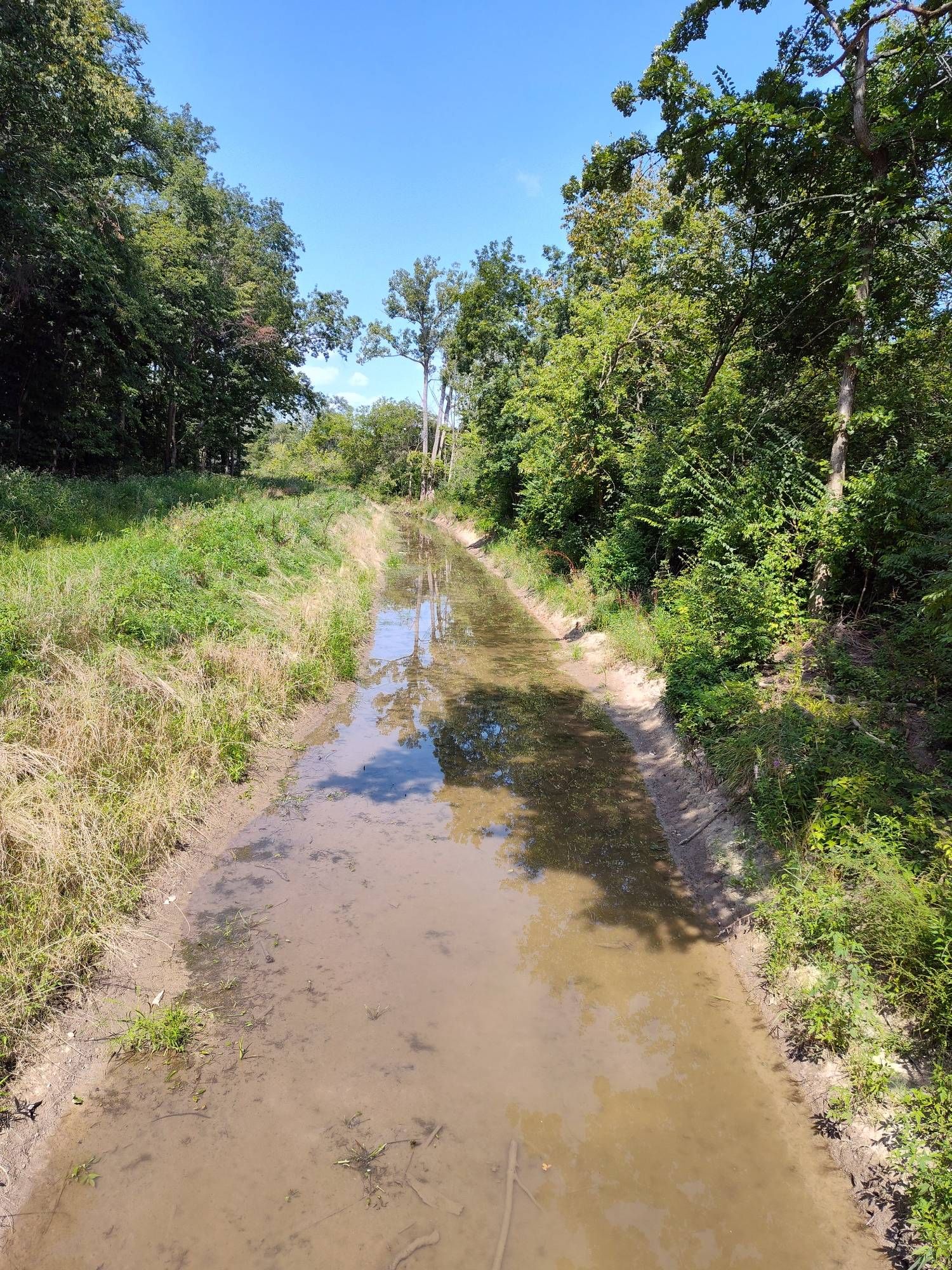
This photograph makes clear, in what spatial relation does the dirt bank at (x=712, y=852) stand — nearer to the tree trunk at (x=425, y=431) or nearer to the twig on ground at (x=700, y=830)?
the twig on ground at (x=700, y=830)

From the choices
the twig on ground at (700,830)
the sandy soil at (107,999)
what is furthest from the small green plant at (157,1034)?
the twig on ground at (700,830)

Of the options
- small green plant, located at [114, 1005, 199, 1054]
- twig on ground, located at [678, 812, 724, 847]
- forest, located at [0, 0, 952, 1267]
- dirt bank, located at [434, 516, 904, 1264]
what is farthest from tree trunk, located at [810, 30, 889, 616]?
small green plant, located at [114, 1005, 199, 1054]

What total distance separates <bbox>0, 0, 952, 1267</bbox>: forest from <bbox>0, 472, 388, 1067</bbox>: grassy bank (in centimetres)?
75

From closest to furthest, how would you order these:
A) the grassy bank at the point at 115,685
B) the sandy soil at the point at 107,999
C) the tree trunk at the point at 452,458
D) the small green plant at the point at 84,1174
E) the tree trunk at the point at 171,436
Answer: the small green plant at the point at 84,1174
the sandy soil at the point at 107,999
the grassy bank at the point at 115,685
the tree trunk at the point at 171,436
the tree trunk at the point at 452,458

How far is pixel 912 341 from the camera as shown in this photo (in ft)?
27.5

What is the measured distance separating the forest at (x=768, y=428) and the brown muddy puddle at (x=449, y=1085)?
69 centimetres

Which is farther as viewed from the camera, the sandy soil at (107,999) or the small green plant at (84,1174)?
the sandy soil at (107,999)

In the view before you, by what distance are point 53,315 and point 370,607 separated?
12.9m

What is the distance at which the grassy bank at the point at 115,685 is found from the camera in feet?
14.4

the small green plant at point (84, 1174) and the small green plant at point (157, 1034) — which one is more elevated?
the small green plant at point (157, 1034)

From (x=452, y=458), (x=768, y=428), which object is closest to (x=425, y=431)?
(x=452, y=458)

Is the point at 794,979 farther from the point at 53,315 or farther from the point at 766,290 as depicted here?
the point at 53,315

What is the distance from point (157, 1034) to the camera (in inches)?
154

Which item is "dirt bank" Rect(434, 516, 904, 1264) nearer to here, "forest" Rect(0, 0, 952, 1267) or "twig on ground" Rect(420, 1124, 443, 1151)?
"forest" Rect(0, 0, 952, 1267)
